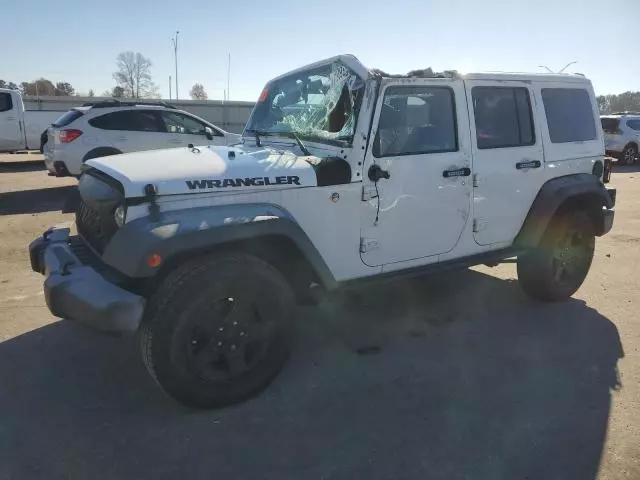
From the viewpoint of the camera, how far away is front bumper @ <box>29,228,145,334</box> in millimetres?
2596

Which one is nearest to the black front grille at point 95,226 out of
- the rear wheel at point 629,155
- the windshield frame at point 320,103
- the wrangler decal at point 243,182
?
the wrangler decal at point 243,182

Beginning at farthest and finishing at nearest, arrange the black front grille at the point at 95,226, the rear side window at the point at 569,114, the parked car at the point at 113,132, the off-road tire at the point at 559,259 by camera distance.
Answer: the parked car at the point at 113,132, the off-road tire at the point at 559,259, the rear side window at the point at 569,114, the black front grille at the point at 95,226

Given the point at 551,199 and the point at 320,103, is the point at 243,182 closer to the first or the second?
the point at 320,103

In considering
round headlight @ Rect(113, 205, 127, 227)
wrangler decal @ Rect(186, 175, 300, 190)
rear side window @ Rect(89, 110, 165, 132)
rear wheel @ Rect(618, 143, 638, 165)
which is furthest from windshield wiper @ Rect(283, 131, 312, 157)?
rear wheel @ Rect(618, 143, 638, 165)

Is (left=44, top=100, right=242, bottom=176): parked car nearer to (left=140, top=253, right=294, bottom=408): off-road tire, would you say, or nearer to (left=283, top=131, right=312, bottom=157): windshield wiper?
(left=283, top=131, right=312, bottom=157): windshield wiper

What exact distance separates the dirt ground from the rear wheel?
49.7 feet

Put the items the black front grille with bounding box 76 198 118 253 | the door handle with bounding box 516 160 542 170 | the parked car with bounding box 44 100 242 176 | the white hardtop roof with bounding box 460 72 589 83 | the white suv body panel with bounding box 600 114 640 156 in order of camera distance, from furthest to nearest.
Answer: the white suv body panel with bounding box 600 114 640 156 → the parked car with bounding box 44 100 242 176 → the door handle with bounding box 516 160 542 170 → the white hardtop roof with bounding box 460 72 589 83 → the black front grille with bounding box 76 198 118 253

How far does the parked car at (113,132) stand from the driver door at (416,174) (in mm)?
6050

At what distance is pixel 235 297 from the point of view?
2.94 metres

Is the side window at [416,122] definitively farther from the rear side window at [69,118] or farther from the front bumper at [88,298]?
the rear side window at [69,118]

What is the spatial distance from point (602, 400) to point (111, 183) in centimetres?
332

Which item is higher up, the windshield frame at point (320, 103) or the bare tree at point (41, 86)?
the bare tree at point (41, 86)

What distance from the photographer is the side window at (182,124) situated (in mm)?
10391

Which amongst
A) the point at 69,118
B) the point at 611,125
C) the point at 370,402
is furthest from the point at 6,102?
the point at 611,125
